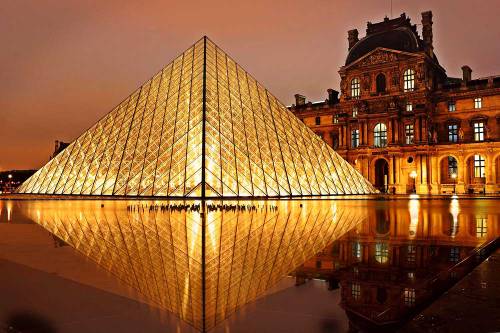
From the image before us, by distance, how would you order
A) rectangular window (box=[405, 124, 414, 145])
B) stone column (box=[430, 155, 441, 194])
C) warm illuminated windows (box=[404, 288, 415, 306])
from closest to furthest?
warm illuminated windows (box=[404, 288, 415, 306]) < stone column (box=[430, 155, 441, 194]) < rectangular window (box=[405, 124, 414, 145])

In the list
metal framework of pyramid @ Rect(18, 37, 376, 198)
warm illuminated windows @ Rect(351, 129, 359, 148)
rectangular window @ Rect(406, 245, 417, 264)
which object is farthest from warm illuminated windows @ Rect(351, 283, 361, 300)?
warm illuminated windows @ Rect(351, 129, 359, 148)

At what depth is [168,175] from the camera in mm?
19891

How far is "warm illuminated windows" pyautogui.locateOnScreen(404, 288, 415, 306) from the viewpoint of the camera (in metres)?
3.02

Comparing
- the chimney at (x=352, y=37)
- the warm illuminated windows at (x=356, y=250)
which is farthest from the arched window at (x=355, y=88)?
the warm illuminated windows at (x=356, y=250)

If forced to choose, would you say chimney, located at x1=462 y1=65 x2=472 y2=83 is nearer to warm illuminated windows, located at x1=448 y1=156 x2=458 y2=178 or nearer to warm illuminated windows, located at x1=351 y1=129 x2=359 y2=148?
warm illuminated windows, located at x1=448 y1=156 x2=458 y2=178

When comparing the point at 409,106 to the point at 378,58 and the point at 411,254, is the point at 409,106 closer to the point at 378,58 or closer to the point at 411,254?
the point at 378,58

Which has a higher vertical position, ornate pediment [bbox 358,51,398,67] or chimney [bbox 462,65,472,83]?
ornate pediment [bbox 358,51,398,67]

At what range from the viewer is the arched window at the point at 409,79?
152ft

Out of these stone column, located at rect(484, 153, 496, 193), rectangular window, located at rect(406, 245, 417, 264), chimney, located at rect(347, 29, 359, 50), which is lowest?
rectangular window, located at rect(406, 245, 417, 264)

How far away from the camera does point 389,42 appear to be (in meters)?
49.0

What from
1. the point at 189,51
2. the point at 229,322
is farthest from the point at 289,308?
the point at 189,51

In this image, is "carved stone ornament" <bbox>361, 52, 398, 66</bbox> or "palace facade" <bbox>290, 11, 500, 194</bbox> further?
"carved stone ornament" <bbox>361, 52, 398, 66</bbox>

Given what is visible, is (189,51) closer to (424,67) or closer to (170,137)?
(170,137)

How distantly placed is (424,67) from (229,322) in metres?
47.5
